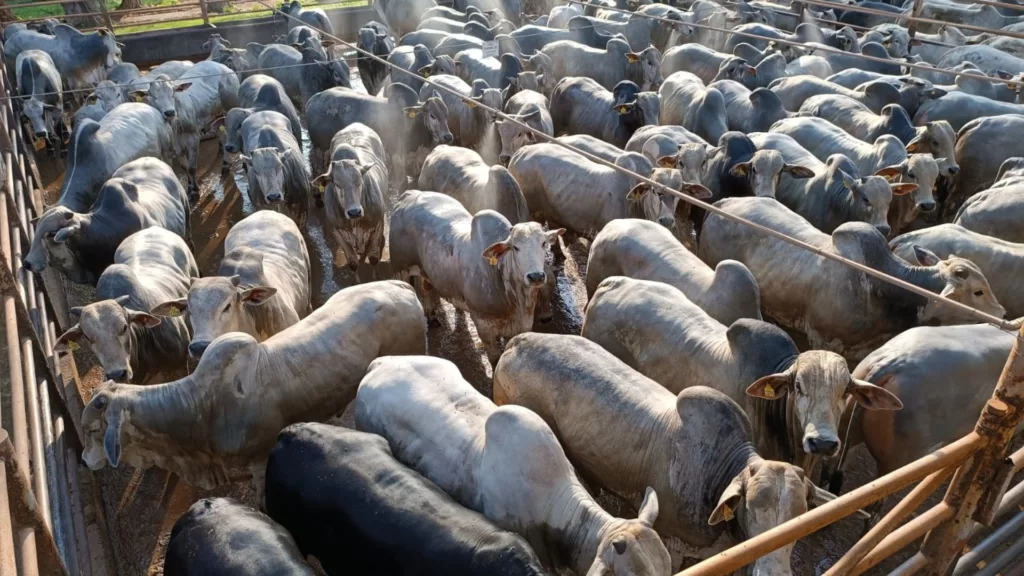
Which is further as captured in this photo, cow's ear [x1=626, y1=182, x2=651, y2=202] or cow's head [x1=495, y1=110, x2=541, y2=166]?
cow's head [x1=495, y1=110, x2=541, y2=166]

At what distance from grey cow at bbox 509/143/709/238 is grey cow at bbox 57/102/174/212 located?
4.97m

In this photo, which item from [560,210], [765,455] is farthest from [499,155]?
[765,455]

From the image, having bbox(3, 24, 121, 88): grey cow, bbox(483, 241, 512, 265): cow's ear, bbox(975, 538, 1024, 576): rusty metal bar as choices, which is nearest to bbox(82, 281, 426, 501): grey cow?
bbox(483, 241, 512, 265): cow's ear

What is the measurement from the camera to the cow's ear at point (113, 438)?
16.2 ft

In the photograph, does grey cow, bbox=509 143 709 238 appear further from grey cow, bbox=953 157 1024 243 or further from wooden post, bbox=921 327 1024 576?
wooden post, bbox=921 327 1024 576

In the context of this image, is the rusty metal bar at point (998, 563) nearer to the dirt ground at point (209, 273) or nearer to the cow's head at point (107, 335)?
the dirt ground at point (209, 273)

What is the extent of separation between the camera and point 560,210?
879 cm

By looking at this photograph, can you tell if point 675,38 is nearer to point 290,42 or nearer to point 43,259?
point 290,42

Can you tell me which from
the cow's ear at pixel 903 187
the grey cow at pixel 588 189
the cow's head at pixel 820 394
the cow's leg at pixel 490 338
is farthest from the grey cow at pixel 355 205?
the cow's ear at pixel 903 187

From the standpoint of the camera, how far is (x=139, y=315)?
19.6 ft

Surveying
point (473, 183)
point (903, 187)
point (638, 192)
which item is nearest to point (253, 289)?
point (473, 183)

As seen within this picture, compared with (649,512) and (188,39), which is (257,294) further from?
(188,39)

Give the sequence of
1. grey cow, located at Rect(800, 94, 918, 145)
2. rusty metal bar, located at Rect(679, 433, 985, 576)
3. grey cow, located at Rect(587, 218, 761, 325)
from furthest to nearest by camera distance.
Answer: grey cow, located at Rect(800, 94, 918, 145) → grey cow, located at Rect(587, 218, 761, 325) → rusty metal bar, located at Rect(679, 433, 985, 576)

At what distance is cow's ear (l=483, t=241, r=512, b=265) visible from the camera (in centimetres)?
639
